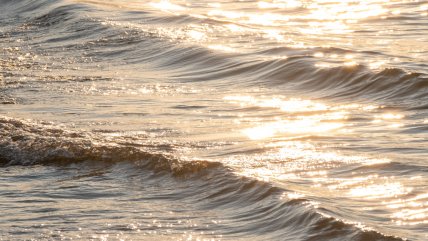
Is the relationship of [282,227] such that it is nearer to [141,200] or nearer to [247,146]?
[141,200]

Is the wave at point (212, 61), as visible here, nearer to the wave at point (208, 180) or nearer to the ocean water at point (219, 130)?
the ocean water at point (219, 130)

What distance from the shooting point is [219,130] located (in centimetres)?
919

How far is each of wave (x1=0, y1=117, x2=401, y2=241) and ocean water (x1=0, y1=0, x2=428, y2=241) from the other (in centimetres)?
2

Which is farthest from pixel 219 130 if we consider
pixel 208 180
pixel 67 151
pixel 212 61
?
pixel 212 61

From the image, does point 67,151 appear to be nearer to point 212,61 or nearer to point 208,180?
point 208,180

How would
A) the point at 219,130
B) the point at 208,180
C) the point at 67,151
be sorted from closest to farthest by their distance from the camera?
1. the point at 208,180
2. the point at 67,151
3. the point at 219,130

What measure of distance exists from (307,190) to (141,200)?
1.14 metres

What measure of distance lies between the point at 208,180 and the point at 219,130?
1.67 m

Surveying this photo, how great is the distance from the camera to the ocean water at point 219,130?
6621mm

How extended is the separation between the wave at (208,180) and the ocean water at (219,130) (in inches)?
0.6

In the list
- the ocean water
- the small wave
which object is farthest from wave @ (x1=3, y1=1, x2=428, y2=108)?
the small wave

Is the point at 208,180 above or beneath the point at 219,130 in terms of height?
beneath

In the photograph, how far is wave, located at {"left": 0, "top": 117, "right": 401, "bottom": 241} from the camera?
632 centimetres

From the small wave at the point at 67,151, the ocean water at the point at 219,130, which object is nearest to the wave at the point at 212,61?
the ocean water at the point at 219,130
